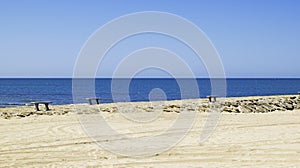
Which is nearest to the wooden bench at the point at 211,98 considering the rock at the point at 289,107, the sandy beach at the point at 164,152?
the rock at the point at 289,107

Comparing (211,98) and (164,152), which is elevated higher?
(211,98)

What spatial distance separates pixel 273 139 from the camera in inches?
494

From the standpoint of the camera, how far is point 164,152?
10.7 metres

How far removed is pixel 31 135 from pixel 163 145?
469cm

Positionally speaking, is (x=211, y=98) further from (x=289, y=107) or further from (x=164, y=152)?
(x=164, y=152)

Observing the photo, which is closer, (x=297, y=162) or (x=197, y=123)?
(x=297, y=162)

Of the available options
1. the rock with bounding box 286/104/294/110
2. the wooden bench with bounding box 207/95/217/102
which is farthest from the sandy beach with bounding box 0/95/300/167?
the wooden bench with bounding box 207/95/217/102

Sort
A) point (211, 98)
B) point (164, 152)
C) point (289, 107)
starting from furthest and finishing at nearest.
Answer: point (211, 98) → point (289, 107) → point (164, 152)

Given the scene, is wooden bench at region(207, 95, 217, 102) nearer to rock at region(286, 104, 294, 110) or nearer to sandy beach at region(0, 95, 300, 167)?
rock at region(286, 104, 294, 110)

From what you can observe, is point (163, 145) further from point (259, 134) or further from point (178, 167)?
point (259, 134)

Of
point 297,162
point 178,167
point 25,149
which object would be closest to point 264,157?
point 297,162

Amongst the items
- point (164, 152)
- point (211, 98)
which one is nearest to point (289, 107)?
point (211, 98)

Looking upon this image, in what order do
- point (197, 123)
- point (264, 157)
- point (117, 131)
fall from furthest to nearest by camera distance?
point (197, 123) < point (117, 131) < point (264, 157)

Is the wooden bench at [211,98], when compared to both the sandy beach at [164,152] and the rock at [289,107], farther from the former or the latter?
the sandy beach at [164,152]
